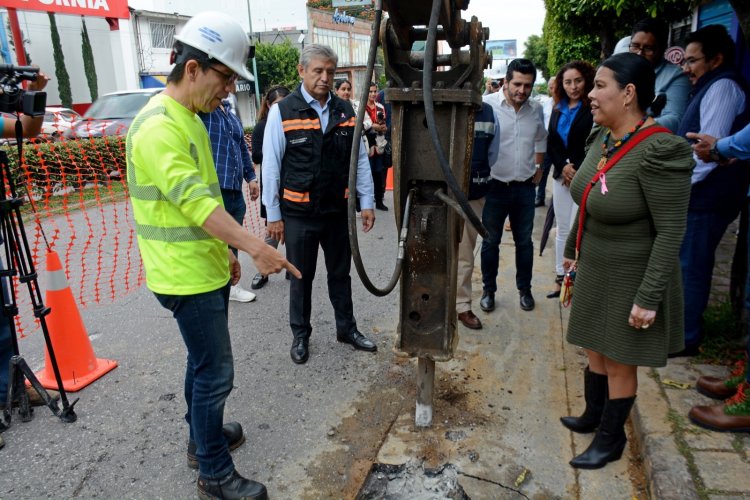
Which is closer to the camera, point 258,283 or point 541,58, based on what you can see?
point 258,283

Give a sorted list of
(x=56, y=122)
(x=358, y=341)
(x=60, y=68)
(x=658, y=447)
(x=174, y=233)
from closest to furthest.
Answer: (x=174, y=233) → (x=658, y=447) → (x=358, y=341) → (x=56, y=122) → (x=60, y=68)

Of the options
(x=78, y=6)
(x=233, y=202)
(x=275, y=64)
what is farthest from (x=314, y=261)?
(x=275, y=64)

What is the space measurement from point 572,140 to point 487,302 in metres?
1.52

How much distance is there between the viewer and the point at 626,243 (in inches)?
95.4

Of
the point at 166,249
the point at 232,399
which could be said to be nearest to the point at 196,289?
the point at 166,249

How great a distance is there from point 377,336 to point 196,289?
226 centimetres

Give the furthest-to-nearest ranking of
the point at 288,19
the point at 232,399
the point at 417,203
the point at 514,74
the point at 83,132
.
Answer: the point at 288,19
the point at 83,132
the point at 514,74
the point at 232,399
the point at 417,203

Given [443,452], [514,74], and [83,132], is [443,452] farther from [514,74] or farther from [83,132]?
[83,132]

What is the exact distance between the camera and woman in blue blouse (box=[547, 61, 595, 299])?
459cm

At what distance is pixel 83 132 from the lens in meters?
12.8

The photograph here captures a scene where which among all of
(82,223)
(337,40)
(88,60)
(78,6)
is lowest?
(82,223)

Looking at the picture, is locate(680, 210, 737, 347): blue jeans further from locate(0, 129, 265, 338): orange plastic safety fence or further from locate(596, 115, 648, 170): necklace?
locate(0, 129, 265, 338): orange plastic safety fence

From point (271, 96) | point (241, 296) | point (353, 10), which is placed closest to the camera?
point (241, 296)

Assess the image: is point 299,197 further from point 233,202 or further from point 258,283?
point 258,283
